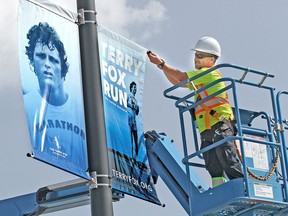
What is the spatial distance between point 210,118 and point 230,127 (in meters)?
0.32

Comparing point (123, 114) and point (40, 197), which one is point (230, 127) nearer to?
point (123, 114)

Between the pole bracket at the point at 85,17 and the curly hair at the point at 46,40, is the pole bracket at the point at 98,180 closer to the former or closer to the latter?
the curly hair at the point at 46,40

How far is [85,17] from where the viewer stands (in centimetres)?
905

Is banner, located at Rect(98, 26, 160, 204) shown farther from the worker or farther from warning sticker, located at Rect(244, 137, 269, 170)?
warning sticker, located at Rect(244, 137, 269, 170)

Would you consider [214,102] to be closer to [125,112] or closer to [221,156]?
[221,156]

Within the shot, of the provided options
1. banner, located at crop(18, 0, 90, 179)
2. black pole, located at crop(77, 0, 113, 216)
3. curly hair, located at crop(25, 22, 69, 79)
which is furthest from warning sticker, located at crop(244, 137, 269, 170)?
curly hair, located at crop(25, 22, 69, 79)

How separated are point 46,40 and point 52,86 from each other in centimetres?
55

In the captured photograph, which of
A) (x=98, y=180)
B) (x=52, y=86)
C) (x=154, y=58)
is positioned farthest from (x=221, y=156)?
(x=52, y=86)

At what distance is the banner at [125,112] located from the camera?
30.6 ft

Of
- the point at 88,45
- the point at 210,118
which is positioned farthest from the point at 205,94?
the point at 88,45

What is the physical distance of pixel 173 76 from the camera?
11438mm

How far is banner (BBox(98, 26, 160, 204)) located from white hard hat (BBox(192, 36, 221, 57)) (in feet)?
4.07

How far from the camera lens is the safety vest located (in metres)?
11.1

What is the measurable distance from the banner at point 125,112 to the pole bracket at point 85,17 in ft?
0.86
